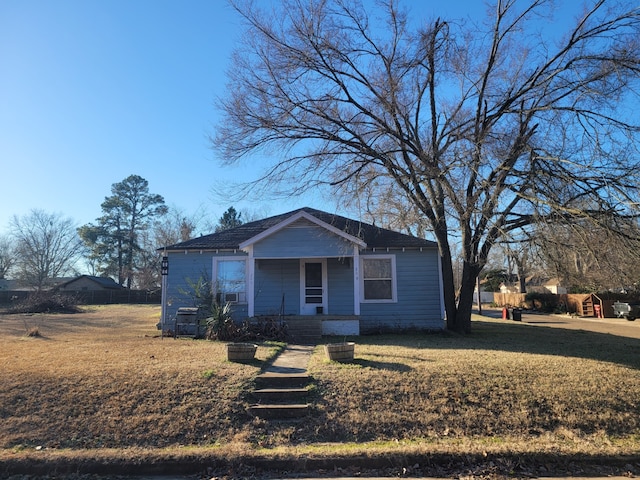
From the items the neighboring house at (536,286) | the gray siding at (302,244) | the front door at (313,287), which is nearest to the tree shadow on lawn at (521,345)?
the front door at (313,287)

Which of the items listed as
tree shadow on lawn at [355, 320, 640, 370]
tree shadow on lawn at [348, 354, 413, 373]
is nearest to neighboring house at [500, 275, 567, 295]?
tree shadow on lawn at [355, 320, 640, 370]

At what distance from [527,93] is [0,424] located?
1425 centimetres

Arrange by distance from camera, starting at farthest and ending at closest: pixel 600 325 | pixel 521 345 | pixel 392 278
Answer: pixel 600 325
pixel 392 278
pixel 521 345

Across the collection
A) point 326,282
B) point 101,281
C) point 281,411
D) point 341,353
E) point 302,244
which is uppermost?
point 101,281

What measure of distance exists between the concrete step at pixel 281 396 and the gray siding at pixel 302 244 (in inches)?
274

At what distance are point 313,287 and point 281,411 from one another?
8543 millimetres

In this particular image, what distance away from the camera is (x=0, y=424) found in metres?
5.82

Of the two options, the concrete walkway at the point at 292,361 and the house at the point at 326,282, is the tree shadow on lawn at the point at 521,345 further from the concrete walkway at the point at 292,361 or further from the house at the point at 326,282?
the concrete walkway at the point at 292,361

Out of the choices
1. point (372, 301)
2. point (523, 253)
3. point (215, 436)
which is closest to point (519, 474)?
point (215, 436)

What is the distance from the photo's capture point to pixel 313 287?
48.1ft

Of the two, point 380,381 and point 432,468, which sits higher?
point 380,381

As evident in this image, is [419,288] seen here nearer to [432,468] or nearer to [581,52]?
[581,52]

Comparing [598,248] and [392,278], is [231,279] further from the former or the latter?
[598,248]

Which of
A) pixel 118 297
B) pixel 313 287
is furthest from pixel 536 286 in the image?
pixel 118 297
